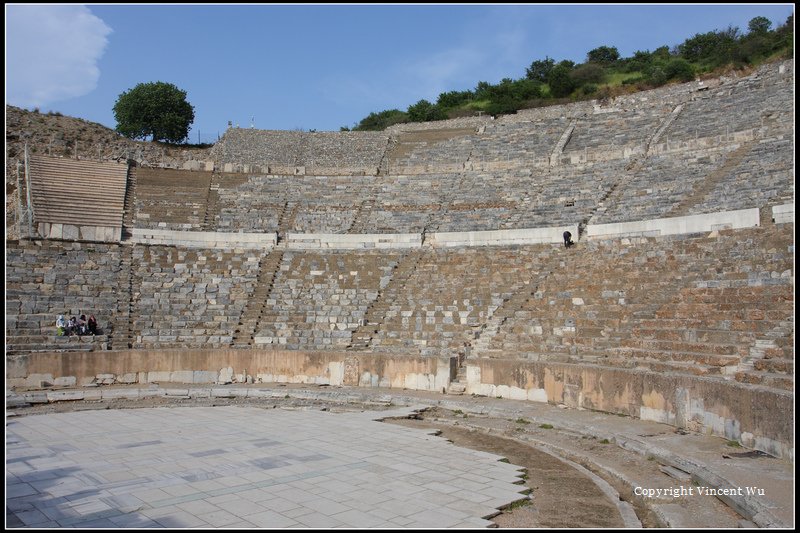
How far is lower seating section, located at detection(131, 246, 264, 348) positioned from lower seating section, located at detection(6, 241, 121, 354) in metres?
0.86

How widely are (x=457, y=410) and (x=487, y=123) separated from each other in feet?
68.6

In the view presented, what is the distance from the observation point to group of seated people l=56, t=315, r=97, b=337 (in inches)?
699

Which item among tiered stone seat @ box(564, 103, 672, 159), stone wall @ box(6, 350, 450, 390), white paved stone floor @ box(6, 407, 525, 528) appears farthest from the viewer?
tiered stone seat @ box(564, 103, 672, 159)

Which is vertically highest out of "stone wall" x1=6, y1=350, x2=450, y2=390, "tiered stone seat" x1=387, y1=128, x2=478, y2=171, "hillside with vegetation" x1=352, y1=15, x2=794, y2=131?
"hillside with vegetation" x1=352, y1=15, x2=794, y2=131

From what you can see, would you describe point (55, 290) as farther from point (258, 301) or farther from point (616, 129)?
point (616, 129)

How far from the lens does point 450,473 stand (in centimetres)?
916

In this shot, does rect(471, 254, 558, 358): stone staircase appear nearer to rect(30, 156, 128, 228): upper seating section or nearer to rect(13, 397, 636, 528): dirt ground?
rect(13, 397, 636, 528): dirt ground

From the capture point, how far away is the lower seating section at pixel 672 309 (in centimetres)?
1178

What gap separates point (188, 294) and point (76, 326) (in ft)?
11.2

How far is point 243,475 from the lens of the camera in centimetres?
882

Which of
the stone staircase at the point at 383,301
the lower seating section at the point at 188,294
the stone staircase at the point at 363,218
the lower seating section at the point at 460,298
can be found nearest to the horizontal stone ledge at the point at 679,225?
the lower seating section at the point at 460,298

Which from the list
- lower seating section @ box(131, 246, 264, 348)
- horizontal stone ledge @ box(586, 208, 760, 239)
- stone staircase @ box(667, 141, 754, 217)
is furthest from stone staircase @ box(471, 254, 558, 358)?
lower seating section @ box(131, 246, 264, 348)

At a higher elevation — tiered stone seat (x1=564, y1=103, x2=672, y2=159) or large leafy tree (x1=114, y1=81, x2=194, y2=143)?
large leafy tree (x1=114, y1=81, x2=194, y2=143)

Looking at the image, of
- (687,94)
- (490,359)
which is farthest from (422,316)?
(687,94)
